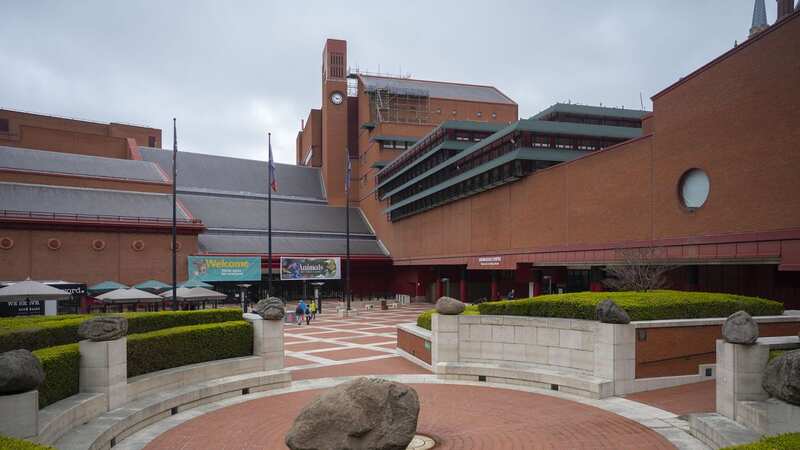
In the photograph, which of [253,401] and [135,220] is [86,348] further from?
[135,220]

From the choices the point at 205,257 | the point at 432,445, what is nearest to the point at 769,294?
the point at 432,445

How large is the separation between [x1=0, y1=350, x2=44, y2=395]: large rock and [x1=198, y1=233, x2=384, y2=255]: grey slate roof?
176ft

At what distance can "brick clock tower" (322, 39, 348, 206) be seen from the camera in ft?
265

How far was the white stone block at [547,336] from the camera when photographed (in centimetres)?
1594

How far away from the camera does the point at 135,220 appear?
51.3 m

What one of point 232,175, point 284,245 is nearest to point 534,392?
point 284,245

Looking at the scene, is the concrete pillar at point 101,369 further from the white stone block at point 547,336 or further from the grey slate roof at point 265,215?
the grey slate roof at point 265,215

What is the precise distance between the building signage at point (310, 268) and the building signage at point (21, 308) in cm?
2556

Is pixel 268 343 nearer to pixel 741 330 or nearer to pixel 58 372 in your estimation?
pixel 58 372

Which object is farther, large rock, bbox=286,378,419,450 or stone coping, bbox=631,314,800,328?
stone coping, bbox=631,314,800,328

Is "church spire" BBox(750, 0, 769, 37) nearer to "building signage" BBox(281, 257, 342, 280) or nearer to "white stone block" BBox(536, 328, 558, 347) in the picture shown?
"building signage" BBox(281, 257, 342, 280)

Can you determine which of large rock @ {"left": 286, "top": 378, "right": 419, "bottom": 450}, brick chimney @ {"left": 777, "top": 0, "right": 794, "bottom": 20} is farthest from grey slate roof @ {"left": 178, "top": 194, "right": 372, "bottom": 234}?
large rock @ {"left": 286, "top": 378, "right": 419, "bottom": 450}

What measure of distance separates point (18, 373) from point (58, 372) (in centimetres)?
281

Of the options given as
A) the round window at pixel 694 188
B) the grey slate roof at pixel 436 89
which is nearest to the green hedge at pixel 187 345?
the round window at pixel 694 188
